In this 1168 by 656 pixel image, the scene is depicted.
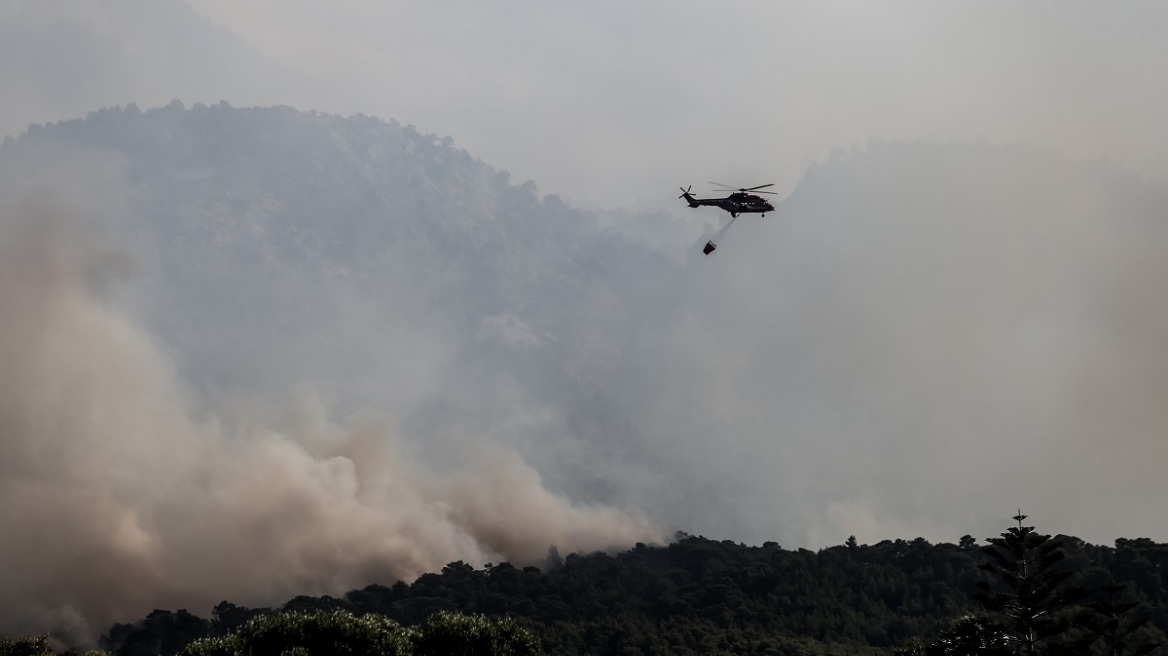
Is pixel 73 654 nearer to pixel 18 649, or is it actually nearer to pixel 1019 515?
pixel 18 649

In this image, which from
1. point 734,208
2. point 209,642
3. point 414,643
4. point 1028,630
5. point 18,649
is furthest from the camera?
point 734,208

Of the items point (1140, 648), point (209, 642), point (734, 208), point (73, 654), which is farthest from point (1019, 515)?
point (73, 654)

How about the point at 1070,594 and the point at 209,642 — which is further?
the point at 1070,594

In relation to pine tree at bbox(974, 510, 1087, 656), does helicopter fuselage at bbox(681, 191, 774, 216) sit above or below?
above

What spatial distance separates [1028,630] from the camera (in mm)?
111312

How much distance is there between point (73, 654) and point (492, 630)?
71925mm

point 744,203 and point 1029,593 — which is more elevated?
point 744,203

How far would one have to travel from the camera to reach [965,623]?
4542 inches

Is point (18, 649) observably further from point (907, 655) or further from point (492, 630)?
point (907, 655)

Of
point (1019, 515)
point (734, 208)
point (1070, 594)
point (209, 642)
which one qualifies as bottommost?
point (209, 642)

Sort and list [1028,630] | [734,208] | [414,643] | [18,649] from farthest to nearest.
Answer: [734,208]
[18,649]
[1028,630]
[414,643]

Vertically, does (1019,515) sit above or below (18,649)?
above

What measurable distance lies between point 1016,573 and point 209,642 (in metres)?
75.9

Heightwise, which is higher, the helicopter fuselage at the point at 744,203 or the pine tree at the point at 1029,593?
the helicopter fuselage at the point at 744,203
